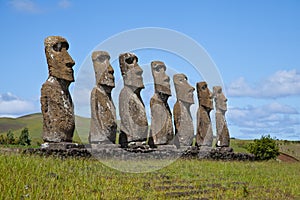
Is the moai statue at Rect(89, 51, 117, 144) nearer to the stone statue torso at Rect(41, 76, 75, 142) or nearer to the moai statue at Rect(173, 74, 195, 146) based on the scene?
the stone statue torso at Rect(41, 76, 75, 142)

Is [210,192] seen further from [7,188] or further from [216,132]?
[216,132]

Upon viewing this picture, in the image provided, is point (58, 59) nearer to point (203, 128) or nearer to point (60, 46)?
point (60, 46)

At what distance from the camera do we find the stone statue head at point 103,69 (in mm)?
19531

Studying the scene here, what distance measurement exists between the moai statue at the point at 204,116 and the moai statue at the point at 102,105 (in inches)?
260

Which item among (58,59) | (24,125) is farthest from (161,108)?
(24,125)

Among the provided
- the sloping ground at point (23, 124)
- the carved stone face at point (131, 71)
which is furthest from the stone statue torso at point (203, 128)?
the sloping ground at point (23, 124)

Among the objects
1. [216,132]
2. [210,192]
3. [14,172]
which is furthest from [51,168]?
[216,132]

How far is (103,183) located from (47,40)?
693 cm

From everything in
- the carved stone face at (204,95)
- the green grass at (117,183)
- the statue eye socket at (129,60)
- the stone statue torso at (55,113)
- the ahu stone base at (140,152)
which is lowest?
the green grass at (117,183)

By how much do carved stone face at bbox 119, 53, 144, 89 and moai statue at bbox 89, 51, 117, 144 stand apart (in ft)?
4.40

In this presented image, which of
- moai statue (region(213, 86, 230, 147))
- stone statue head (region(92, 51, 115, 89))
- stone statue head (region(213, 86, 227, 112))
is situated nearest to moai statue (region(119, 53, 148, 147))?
stone statue head (region(92, 51, 115, 89))

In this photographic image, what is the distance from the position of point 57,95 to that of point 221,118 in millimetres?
12268

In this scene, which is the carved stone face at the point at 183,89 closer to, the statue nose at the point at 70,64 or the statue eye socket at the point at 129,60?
the statue eye socket at the point at 129,60

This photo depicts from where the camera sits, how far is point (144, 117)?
2092 cm
